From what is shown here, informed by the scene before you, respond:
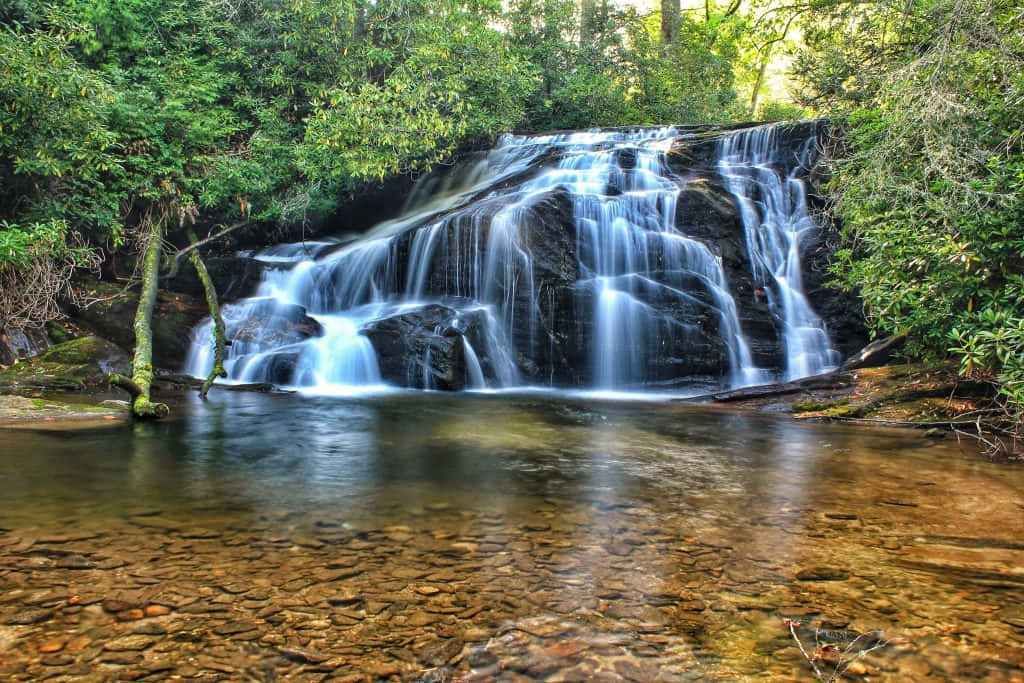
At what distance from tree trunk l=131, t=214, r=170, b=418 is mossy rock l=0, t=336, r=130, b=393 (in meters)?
0.50

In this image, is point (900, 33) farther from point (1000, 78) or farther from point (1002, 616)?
point (1002, 616)

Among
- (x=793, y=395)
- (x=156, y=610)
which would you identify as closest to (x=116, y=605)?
(x=156, y=610)

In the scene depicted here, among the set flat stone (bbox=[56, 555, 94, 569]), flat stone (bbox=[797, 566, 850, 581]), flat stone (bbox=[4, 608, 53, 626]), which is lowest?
flat stone (bbox=[797, 566, 850, 581])

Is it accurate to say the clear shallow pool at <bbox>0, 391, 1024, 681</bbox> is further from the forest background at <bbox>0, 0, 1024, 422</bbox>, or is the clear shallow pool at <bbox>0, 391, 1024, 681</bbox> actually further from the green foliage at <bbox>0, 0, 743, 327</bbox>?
the green foliage at <bbox>0, 0, 743, 327</bbox>

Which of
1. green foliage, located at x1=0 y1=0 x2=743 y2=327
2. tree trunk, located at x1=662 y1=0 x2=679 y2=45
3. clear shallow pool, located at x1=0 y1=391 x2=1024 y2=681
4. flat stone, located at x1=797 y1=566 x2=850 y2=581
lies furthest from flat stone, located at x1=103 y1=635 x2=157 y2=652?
tree trunk, located at x1=662 y1=0 x2=679 y2=45

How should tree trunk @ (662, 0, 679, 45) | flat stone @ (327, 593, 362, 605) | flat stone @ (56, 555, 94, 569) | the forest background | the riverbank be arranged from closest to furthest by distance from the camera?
1. flat stone @ (327, 593, 362, 605)
2. flat stone @ (56, 555, 94, 569)
3. the forest background
4. the riverbank
5. tree trunk @ (662, 0, 679, 45)

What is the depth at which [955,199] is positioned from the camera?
662cm

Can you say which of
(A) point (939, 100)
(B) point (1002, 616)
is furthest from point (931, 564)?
(A) point (939, 100)

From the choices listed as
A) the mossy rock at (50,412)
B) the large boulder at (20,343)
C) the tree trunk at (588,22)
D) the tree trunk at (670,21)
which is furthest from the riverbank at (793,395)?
the tree trunk at (670,21)

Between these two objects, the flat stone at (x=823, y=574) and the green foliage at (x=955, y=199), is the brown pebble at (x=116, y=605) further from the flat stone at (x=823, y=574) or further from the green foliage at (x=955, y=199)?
the green foliage at (x=955, y=199)

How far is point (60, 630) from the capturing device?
252cm

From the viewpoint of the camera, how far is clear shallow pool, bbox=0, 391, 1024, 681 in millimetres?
2438

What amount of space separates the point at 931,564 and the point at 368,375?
375 inches

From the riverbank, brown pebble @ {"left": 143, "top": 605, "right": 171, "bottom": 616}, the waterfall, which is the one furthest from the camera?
the waterfall
